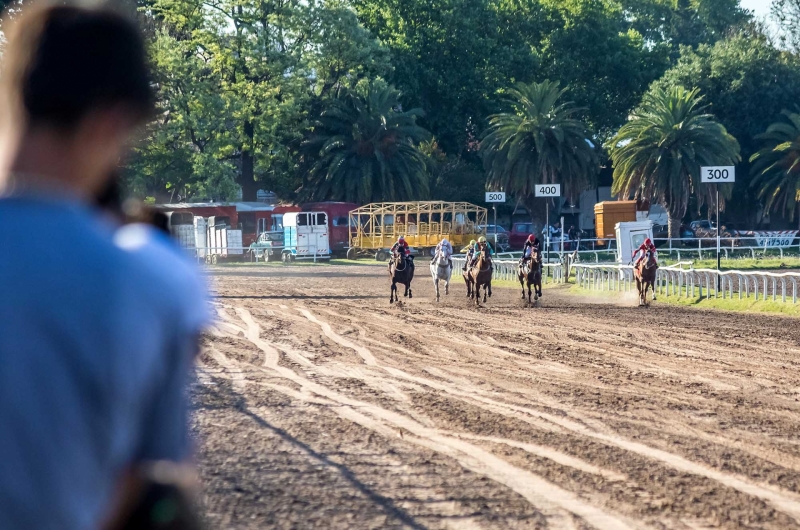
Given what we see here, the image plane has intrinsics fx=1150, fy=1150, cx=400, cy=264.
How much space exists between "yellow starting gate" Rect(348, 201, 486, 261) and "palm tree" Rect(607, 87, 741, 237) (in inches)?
336

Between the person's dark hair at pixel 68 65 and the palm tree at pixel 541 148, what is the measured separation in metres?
58.2

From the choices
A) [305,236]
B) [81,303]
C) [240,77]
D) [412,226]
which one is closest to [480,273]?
[81,303]

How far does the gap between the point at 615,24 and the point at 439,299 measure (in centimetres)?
6092

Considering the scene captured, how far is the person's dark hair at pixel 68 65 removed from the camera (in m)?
1.85

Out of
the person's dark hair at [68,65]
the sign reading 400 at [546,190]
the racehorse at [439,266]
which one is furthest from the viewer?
the sign reading 400 at [546,190]

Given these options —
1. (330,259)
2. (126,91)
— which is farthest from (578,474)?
(330,259)

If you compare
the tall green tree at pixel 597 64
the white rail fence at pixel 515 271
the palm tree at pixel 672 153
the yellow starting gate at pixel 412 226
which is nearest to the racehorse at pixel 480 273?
the white rail fence at pixel 515 271

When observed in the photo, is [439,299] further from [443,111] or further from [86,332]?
[443,111]

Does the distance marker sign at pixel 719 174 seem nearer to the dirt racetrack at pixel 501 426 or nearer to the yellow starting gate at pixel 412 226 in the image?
the dirt racetrack at pixel 501 426

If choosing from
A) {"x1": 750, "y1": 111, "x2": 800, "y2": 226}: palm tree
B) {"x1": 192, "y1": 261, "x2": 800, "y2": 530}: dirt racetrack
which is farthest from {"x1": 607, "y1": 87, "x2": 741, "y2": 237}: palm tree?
{"x1": 192, "y1": 261, "x2": 800, "y2": 530}: dirt racetrack

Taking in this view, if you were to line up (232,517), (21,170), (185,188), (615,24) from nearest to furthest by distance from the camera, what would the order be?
(21,170) < (232,517) < (185,188) < (615,24)

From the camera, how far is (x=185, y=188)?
6988cm

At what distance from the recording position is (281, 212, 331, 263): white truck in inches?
2285

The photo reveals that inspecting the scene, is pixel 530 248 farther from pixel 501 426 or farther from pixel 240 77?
pixel 240 77
